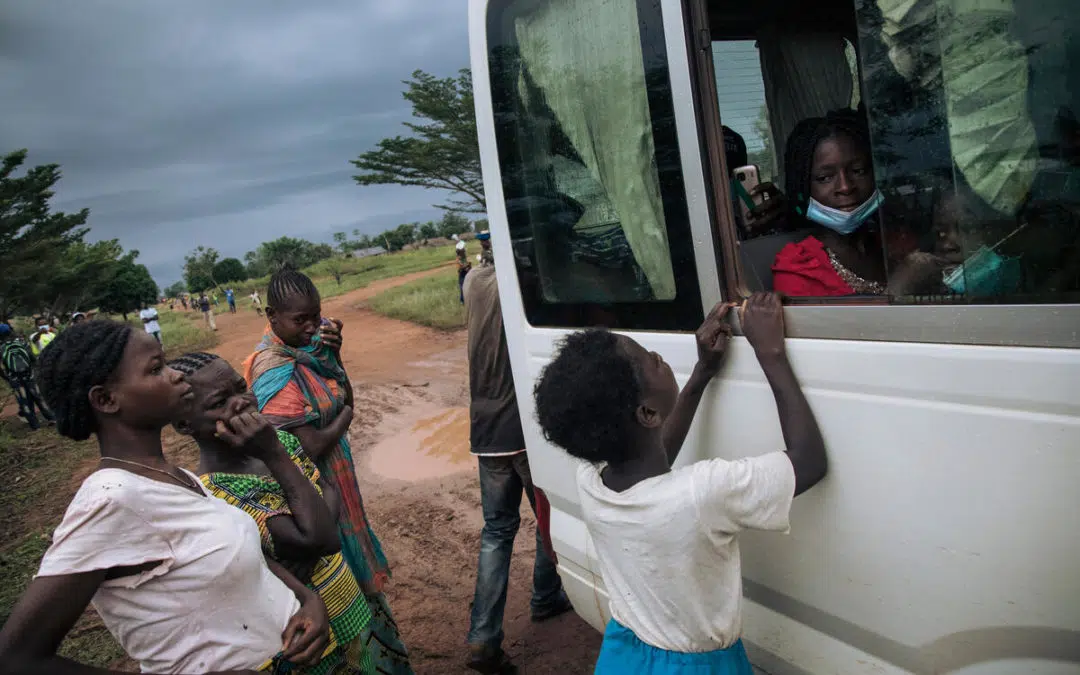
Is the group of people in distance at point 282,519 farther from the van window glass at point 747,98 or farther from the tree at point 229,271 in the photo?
the tree at point 229,271

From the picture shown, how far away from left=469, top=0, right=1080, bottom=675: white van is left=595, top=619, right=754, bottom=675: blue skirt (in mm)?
222

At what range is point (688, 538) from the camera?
4.84ft

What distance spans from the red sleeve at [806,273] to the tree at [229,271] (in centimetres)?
6557

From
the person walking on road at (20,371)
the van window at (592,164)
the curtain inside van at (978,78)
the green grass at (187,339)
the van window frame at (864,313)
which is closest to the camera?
the van window frame at (864,313)

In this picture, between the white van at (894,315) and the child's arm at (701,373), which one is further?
the child's arm at (701,373)

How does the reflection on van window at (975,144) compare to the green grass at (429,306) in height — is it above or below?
above

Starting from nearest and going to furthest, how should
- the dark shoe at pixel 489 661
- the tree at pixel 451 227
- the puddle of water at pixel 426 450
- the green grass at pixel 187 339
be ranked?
the dark shoe at pixel 489 661 → the puddle of water at pixel 426 450 → the green grass at pixel 187 339 → the tree at pixel 451 227

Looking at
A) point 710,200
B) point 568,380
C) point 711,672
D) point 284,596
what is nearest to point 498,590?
point 284,596

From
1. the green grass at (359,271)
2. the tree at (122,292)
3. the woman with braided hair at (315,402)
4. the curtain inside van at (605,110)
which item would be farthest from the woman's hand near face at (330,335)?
the tree at (122,292)

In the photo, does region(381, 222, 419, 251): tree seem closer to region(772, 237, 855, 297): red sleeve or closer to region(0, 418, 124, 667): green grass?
region(0, 418, 124, 667): green grass

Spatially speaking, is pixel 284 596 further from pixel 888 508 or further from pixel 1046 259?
pixel 1046 259

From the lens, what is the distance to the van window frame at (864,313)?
1.13 metres

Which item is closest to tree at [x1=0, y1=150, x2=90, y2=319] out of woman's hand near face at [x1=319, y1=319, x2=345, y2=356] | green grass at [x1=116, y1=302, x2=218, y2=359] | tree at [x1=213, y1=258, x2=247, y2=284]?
green grass at [x1=116, y1=302, x2=218, y2=359]

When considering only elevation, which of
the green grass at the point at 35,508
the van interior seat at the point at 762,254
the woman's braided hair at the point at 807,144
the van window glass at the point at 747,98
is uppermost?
the van window glass at the point at 747,98
